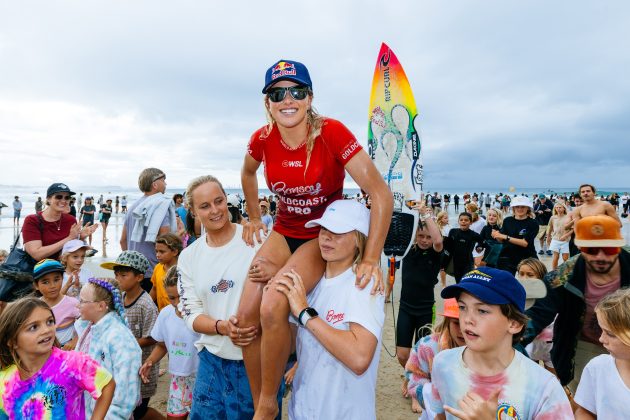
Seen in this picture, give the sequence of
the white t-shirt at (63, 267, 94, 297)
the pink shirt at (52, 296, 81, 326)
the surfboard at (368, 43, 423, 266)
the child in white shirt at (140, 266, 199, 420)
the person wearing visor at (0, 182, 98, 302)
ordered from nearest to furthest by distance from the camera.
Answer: the child in white shirt at (140, 266, 199, 420), the pink shirt at (52, 296, 81, 326), the person wearing visor at (0, 182, 98, 302), the white t-shirt at (63, 267, 94, 297), the surfboard at (368, 43, 423, 266)

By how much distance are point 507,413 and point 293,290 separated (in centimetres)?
105

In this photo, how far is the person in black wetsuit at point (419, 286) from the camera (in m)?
4.27

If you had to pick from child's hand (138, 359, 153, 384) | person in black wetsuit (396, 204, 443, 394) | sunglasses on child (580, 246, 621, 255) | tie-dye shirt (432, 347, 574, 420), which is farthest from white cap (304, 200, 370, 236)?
person in black wetsuit (396, 204, 443, 394)

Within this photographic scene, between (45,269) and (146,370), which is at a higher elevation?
(45,269)

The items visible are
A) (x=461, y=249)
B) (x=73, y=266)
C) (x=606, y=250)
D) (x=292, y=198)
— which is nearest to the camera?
(x=292, y=198)

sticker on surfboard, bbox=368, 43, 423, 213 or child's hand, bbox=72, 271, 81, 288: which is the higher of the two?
sticker on surfboard, bbox=368, 43, 423, 213

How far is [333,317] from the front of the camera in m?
1.89

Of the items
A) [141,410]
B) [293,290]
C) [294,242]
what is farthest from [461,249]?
[141,410]

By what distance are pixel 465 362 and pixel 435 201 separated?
2666 centimetres

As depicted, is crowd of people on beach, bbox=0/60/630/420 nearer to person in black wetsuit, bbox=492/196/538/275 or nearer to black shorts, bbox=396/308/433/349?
black shorts, bbox=396/308/433/349

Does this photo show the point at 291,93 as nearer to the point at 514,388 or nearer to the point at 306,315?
Answer: the point at 306,315

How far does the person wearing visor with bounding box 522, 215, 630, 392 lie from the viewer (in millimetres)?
2795

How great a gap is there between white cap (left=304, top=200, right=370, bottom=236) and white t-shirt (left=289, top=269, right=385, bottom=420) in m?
0.26

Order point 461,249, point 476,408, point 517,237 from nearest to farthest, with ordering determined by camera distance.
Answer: point 476,408, point 461,249, point 517,237
